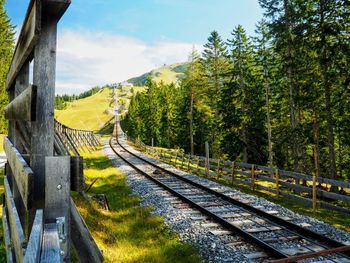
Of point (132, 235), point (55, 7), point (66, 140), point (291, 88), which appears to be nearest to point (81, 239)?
point (55, 7)

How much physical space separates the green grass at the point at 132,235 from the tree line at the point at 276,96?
44.9 feet

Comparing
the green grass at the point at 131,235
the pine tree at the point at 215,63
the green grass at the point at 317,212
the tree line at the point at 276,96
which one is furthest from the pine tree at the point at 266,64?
the green grass at the point at 131,235

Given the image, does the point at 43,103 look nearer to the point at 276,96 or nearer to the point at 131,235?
the point at 131,235

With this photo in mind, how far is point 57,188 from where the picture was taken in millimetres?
2543

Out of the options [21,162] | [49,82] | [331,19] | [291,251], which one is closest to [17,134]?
[21,162]

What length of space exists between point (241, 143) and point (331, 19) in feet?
63.1

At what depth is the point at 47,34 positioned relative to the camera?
263 centimetres

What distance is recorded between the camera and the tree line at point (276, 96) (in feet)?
64.5

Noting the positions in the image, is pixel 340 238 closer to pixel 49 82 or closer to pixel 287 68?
pixel 49 82

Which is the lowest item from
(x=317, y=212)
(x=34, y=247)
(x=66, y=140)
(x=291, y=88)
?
(x=317, y=212)

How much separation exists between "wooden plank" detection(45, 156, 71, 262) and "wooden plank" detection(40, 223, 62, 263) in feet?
0.38

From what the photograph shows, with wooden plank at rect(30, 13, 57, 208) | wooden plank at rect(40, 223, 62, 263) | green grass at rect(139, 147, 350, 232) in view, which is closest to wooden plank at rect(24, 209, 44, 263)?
wooden plank at rect(40, 223, 62, 263)

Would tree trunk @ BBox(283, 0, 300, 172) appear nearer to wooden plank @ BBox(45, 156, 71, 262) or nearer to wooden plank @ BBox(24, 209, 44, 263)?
wooden plank @ BBox(45, 156, 71, 262)

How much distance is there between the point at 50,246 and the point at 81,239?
4.20 feet
